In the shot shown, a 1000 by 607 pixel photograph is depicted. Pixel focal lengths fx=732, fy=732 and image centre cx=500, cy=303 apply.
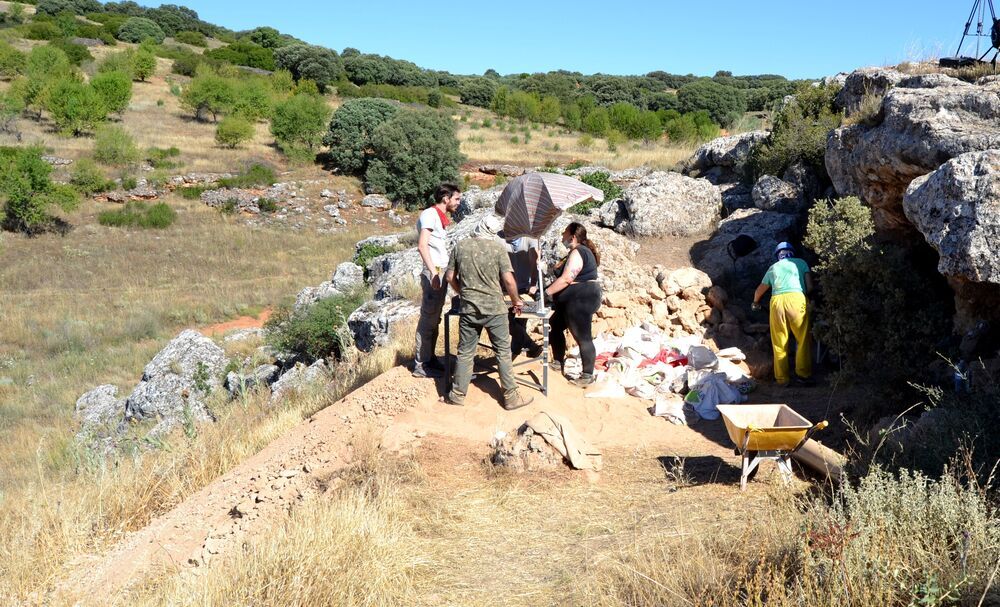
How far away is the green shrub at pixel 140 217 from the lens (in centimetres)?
2708

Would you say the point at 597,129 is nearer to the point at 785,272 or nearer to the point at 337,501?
the point at 785,272

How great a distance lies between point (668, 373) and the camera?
7957 millimetres

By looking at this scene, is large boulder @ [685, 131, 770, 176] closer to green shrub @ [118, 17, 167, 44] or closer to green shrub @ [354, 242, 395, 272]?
green shrub @ [354, 242, 395, 272]

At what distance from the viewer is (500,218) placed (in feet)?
24.3

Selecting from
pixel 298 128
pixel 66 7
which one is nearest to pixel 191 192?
pixel 298 128

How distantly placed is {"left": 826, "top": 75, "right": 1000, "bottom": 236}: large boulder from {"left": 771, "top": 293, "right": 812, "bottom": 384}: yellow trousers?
4.68ft

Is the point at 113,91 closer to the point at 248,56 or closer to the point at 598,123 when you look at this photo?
the point at 248,56

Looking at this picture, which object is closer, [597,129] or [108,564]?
[108,564]

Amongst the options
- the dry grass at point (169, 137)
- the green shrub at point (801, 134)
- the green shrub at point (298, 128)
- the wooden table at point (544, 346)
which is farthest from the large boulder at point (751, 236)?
the green shrub at point (298, 128)

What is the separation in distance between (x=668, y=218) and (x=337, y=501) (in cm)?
799

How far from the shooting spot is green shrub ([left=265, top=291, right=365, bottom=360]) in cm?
1257

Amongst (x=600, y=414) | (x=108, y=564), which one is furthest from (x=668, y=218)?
(x=108, y=564)

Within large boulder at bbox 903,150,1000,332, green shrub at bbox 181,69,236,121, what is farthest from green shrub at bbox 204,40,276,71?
large boulder at bbox 903,150,1000,332

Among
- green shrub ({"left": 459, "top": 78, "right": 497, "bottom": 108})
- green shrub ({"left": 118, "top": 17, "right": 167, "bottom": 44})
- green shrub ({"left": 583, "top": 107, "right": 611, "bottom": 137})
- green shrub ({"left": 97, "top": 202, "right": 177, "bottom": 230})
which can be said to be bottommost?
green shrub ({"left": 97, "top": 202, "right": 177, "bottom": 230})
